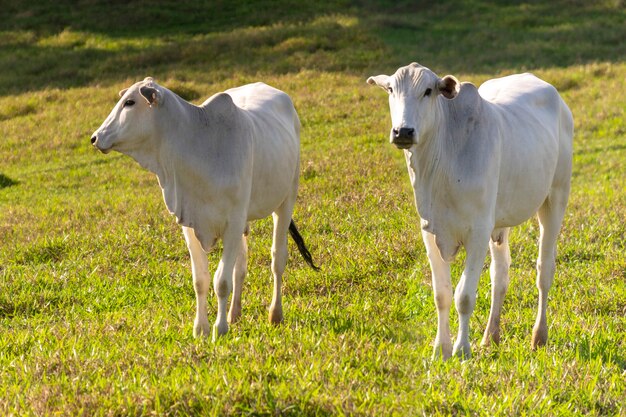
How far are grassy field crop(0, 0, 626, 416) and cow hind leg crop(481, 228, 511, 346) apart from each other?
14 centimetres

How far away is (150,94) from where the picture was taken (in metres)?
5.91

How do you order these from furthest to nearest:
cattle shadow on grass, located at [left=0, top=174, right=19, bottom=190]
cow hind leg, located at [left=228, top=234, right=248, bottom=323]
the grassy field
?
cattle shadow on grass, located at [left=0, top=174, right=19, bottom=190] < cow hind leg, located at [left=228, top=234, right=248, bottom=323] < the grassy field

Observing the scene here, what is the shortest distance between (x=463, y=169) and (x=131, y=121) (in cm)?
214

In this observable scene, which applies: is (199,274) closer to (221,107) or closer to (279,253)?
(279,253)

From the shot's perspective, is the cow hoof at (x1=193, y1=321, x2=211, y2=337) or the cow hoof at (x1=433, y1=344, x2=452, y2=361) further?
the cow hoof at (x1=193, y1=321, x2=211, y2=337)

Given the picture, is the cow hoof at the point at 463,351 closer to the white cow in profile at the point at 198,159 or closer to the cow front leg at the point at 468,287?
the cow front leg at the point at 468,287

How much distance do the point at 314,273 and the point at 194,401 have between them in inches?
138

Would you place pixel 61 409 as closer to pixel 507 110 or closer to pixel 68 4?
pixel 507 110

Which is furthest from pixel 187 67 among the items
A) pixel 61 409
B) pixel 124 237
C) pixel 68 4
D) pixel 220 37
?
pixel 61 409

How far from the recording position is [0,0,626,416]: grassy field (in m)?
4.49

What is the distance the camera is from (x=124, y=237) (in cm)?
918

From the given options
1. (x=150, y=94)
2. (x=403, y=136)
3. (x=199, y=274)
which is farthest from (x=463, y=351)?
(x=150, y=94)

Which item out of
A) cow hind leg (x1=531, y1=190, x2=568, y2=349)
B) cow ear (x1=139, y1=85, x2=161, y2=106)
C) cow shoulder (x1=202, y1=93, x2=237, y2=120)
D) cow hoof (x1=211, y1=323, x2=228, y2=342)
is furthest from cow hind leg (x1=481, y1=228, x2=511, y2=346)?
cow ear (x1=139, y1=85, x2=161, y2=106)

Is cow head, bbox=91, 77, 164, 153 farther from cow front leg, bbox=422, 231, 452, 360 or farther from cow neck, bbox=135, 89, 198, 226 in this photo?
cow front leg, bbox=422, 231, 452, 360
